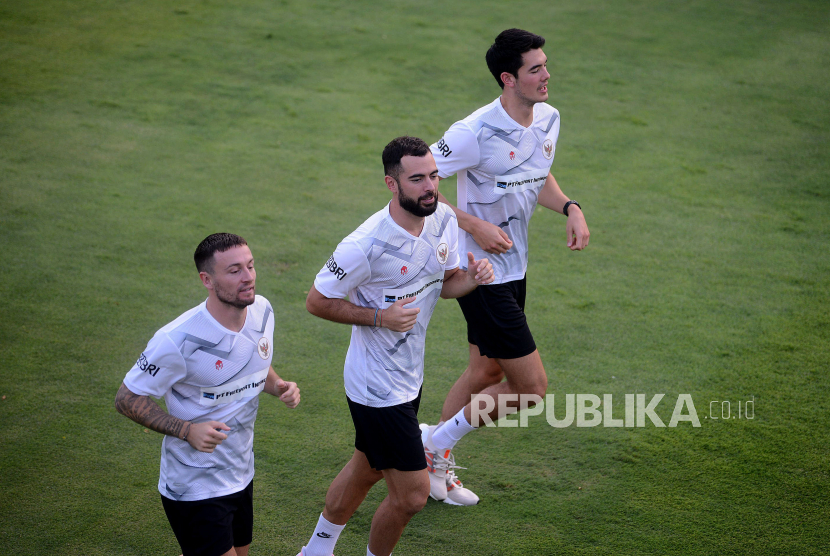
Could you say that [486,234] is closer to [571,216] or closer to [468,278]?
[468,278]

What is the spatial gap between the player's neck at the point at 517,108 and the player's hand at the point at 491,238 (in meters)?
0.69

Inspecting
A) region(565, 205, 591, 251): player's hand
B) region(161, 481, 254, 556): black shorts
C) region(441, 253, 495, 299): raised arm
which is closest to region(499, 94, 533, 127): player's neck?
region(565, 205, 591, 251): player's hand

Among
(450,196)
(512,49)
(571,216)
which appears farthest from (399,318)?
(450,196)

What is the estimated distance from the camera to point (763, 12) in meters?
13.6

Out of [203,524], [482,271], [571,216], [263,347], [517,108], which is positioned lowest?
[203,524]

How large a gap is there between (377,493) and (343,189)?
4327 mm

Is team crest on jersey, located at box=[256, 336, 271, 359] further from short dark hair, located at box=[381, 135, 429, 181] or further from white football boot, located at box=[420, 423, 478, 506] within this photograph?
white football boot, located at box=[420, 423, 478, 506]

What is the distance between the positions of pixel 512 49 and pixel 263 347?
2.26 meters

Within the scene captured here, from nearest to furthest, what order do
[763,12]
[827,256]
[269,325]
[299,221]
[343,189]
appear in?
[269,325] < [827,256] < [299,221] < [343,189] < [763,12]

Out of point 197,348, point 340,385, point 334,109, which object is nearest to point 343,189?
point 334,109

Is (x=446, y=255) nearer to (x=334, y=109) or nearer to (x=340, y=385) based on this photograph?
(x=340, y=385)

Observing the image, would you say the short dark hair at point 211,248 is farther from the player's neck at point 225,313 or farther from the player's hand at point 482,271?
the player's hand at point 482,271

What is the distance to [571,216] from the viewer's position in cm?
445

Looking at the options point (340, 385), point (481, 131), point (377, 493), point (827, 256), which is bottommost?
point (377, 493)
